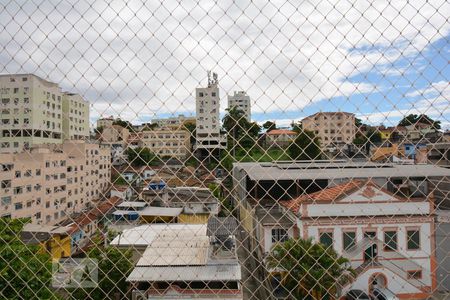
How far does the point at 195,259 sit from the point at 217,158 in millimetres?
3054

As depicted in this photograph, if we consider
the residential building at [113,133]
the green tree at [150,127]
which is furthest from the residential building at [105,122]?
the green tree at [150,127]

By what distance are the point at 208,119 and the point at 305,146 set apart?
0.50 meters

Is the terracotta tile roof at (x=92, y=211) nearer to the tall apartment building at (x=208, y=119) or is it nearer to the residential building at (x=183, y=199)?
the residential building at (x=183, y=199)

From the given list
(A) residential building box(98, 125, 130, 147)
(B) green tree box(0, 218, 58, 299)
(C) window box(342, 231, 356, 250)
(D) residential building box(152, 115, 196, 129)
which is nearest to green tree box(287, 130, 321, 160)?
(D) residential building box(152, 115, 196, 129)

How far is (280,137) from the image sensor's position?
1.90 meters

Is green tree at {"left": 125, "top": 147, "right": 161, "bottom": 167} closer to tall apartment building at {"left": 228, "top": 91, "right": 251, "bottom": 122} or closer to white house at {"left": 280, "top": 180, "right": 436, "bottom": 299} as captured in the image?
tall apartment building at {"left": 228, "top": 91, "right": 251, "bottom": 122}

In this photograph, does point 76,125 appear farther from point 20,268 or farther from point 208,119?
point 20,268

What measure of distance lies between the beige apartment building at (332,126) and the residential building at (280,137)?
96 mm

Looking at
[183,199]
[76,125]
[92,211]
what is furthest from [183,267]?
[183,199]

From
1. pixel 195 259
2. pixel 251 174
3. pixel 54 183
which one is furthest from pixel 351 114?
pixel 54 183

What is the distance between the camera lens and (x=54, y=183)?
13.9 meters

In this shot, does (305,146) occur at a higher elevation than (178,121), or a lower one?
lower

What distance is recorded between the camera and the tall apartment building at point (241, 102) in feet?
5.52

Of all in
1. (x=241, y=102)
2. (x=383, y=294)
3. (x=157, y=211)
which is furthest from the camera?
(x=157, y=211)
